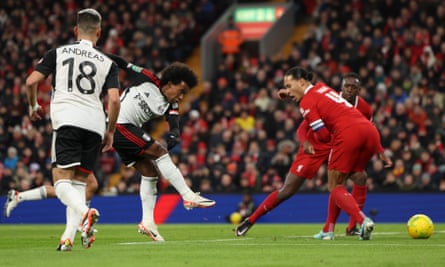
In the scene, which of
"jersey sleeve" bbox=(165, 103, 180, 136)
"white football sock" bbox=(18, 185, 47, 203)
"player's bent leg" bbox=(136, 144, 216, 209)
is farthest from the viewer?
"white football sock" bbox=(18, 185, 47, 203)

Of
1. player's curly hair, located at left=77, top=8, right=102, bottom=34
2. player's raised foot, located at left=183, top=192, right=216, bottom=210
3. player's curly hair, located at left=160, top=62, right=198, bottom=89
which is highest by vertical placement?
player's curly hair, located at left=77, top=8, right=102, bottom=34

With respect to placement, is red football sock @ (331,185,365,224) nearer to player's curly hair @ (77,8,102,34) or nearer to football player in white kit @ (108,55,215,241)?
football player in white kit @ (108,55,215,241)

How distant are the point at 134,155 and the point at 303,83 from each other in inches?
90.2

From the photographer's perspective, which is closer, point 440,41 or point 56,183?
point 56,183

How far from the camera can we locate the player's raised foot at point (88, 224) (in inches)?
370

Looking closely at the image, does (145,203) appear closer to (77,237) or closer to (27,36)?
(77,237)

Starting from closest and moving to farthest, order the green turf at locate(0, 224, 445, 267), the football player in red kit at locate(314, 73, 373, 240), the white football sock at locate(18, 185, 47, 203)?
the green turf at locate(0, 224, 445, 267) < the football player in red kit at locate(314, 73, 373, 240) < the white football sock at locate(18, 185, 47, 203)

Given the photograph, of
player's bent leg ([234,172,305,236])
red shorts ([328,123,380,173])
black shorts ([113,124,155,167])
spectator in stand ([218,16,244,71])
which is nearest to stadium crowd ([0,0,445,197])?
spectator in stand ([218,16,244,71])

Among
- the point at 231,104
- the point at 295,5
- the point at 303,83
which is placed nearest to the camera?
the point at 303,83

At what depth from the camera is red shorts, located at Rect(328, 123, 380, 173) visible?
1202 cm

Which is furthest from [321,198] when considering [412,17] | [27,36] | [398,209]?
[27,36]

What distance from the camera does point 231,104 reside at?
2672cm

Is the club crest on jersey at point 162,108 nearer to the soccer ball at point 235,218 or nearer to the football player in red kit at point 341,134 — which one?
the football player in red kit at point 341,134

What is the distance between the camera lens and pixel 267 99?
25.9 m
